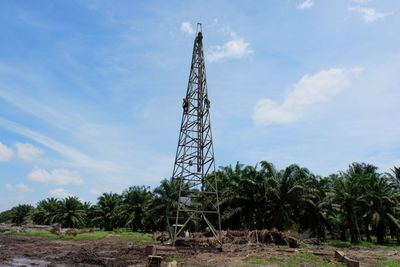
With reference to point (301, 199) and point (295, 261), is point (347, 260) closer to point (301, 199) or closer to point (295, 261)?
point (295, 261)

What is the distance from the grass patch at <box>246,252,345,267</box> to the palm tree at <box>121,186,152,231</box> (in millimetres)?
33941

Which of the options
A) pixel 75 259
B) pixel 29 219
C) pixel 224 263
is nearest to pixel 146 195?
pixel 75 259

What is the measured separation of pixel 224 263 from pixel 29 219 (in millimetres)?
77806

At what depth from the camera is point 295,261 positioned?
17266 millimetres

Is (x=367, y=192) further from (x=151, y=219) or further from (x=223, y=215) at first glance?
(x=151, y=219)

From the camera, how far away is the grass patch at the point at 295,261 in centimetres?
1630

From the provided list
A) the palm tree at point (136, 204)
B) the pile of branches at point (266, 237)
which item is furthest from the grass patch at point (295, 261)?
the palm tree at point (136, 204)

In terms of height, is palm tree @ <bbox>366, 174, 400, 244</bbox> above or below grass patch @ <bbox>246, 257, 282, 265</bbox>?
above

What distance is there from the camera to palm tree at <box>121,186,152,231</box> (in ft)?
167

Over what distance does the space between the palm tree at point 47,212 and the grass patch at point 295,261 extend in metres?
56.2

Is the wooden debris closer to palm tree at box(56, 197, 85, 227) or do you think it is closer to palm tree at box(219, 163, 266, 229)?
palm tree at box(219, 163, 266, 229)

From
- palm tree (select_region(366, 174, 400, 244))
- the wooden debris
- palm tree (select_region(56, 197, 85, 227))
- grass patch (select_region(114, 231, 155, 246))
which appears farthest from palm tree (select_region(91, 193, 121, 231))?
the wooden debris

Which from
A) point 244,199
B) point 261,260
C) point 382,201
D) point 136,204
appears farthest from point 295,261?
point 136,204

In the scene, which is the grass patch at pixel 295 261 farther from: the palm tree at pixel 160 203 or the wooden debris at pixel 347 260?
the palm tree at pixel 160 203
